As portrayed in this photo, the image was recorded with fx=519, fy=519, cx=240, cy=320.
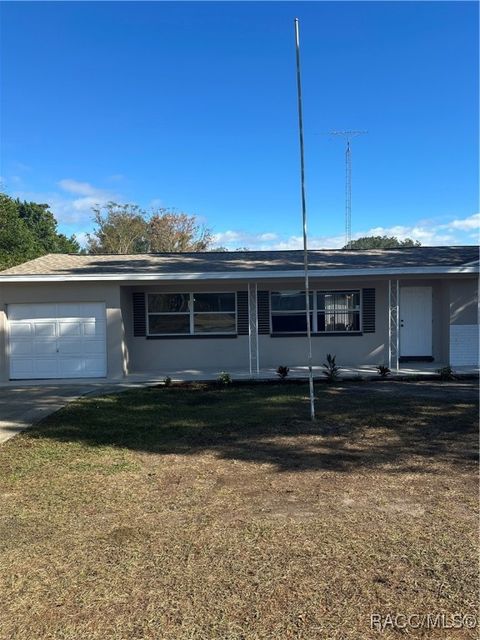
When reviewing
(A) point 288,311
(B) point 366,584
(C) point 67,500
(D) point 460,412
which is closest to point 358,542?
(B) point 366,584

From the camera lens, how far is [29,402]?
1030 cm

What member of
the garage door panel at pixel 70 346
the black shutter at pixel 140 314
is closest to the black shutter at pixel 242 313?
the black shutter at pixel 140 314

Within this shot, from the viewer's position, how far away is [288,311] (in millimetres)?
14555

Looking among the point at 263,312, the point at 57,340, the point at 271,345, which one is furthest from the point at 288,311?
the point at 57,340

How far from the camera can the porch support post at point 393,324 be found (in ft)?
43.2

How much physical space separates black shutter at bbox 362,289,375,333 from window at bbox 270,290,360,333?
17 cm

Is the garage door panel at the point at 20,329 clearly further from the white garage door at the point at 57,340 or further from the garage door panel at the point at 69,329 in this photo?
the garage door panel at the point at 69,329

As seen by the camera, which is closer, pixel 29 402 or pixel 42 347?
pixel 29 402

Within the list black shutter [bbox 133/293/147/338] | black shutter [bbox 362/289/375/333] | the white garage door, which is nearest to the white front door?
black shutter [bbox 362/289/375/333]

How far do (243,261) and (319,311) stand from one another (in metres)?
2.57

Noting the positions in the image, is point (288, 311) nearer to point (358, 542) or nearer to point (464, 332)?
point (464, 332)

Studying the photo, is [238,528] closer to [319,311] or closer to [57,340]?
[57,340]

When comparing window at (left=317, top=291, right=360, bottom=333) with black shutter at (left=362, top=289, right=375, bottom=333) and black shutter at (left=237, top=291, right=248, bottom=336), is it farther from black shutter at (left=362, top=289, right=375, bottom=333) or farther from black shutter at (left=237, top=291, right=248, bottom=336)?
black shutter at (left=237, top=291, right=248, bottom=336)

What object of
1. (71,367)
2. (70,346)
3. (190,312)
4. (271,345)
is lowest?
(71,367)
